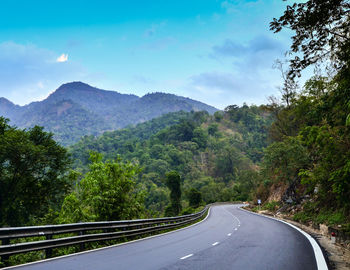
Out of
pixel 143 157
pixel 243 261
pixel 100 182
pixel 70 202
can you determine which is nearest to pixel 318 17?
pixel 243 261

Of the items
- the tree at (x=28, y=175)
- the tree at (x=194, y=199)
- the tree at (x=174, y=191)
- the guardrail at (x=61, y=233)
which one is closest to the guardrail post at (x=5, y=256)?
the guardrail at (x=61, y=233)

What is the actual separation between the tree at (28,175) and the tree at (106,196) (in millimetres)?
11997

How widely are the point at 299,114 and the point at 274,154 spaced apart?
775 cm

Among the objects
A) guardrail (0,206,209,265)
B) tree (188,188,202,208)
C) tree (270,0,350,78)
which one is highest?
tree (270,0,350,78)

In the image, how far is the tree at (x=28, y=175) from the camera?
94.7 feet

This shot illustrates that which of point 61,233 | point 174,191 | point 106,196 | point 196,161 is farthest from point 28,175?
point 196,161

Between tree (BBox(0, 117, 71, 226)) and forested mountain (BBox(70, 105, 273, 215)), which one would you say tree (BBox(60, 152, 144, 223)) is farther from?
forested mountain (BBox(70, 105, 273, 215))

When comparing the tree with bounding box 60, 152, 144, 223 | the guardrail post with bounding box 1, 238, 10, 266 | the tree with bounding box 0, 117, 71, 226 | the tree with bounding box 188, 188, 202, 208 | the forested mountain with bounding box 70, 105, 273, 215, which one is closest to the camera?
the guardrail post with bounding box 1, 238, 10, 266

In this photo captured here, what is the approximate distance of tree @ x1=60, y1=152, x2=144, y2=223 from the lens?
54.5 feet

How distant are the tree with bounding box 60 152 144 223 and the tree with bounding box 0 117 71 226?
12.0 meters

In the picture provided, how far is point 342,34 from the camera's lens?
852 centimetres

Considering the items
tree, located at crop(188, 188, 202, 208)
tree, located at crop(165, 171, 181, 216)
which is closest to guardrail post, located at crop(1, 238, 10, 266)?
tree, located at crop(165, 171, 181, 216)

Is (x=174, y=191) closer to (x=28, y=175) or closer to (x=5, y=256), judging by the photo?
(x=28, y=175)

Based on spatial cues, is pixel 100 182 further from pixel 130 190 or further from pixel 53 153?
pixel 53 153
